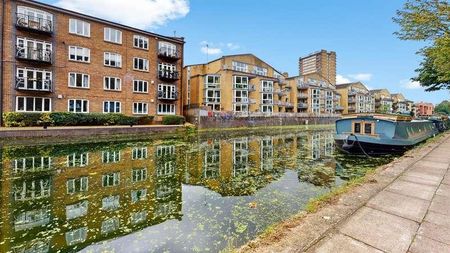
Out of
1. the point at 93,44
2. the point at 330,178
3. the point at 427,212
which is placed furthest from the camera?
the point at 93,44

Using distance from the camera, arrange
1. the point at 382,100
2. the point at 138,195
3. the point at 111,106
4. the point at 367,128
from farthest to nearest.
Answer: the point at 382,100, the point at 111,106, the point at 367,128, the point at 138,195

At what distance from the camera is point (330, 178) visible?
1015 cm

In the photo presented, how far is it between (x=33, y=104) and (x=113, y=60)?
375 inches

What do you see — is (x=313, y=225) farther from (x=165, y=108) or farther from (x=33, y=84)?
(x=165, y=108)

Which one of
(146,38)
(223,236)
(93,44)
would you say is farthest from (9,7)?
(223,236)

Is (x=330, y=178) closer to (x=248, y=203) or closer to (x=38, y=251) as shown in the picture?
(x=248, y=203)

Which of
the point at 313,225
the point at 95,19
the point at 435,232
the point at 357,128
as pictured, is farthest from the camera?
the point at 95,19

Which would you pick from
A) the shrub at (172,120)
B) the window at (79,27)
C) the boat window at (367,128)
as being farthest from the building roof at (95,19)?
the boat window at (367,128)

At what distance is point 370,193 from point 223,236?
389 cm

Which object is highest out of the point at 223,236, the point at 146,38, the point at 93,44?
the point at 146,38

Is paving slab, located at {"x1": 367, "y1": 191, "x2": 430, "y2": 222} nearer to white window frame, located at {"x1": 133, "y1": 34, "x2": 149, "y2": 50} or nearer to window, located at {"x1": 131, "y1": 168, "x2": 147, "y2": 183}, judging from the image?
window, located at {"x1": 131, "y1": 168, "x2": 147, "y2": 183}

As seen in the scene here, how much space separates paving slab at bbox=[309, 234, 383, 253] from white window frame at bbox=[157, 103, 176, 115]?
31652 millimetres

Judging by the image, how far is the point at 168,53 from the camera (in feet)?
111

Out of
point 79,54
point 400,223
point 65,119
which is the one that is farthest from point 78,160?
point 79,54
